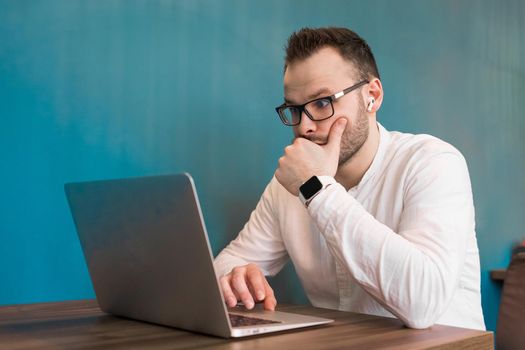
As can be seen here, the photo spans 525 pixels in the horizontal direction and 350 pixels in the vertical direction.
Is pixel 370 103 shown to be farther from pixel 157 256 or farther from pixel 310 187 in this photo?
pixel 157 256

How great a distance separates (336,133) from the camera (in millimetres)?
1399

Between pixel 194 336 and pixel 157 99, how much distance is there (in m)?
0.91

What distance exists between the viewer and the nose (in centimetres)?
142

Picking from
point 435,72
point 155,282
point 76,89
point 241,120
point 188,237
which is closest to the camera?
point 188,237

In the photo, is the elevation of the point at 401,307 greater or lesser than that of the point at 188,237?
lesser

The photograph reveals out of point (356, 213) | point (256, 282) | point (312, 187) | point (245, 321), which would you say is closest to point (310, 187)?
point (312, 187)

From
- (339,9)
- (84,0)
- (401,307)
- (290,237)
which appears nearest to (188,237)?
(401,307)

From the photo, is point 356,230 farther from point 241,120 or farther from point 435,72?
point 435,72

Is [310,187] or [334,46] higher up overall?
[334,46]

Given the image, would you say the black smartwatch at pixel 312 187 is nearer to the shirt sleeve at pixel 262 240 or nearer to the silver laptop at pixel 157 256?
the silver laptop at pixel 157 256

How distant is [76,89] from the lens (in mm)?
1490

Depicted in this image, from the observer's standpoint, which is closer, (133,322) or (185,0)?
(133,322)

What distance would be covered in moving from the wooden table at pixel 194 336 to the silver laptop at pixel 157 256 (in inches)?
1.0

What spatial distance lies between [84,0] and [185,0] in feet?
1.03
